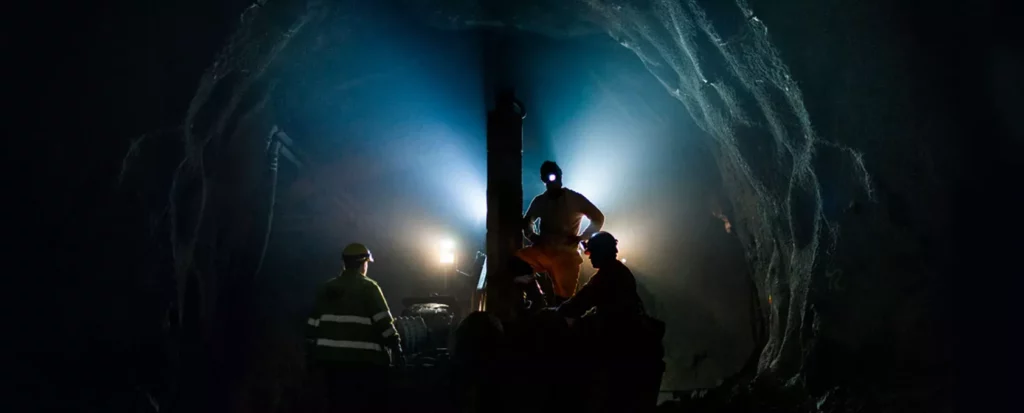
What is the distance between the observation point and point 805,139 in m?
4.95

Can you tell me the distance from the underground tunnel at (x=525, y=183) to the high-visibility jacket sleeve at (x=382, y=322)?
888mm

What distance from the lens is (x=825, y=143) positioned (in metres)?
4.62

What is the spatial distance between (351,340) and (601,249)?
2.14m

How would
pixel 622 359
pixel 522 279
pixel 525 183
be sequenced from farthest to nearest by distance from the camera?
1. pixel 525 183
2. pixel 522 279
3. pixel 622 359

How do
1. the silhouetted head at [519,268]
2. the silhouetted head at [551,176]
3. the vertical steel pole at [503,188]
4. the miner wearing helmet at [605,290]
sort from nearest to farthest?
the miner wearing helmet at [605,290] < the silhouetted head at [519,268] < the silhouetted head at [551,176] < the vertical steel pole at [503,188]

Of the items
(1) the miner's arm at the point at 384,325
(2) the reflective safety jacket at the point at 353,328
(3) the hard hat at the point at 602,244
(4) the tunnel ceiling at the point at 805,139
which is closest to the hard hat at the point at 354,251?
(2) the reflective safety jacket at the point at 353,328

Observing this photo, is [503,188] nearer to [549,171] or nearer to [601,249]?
[549,171]

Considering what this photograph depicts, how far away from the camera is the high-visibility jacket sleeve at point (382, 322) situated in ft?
16.8

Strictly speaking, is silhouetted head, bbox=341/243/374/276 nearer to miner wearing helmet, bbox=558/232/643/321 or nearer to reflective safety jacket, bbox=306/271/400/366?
reflective safety jacket, bbox=306/271/400/366

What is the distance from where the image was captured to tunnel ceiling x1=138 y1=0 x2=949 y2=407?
155 inches

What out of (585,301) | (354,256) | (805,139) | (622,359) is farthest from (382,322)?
(805,139)

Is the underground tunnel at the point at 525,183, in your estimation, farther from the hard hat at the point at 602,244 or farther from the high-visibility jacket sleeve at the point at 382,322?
the hard hat at the point at 602,244

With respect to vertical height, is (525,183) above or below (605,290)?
above

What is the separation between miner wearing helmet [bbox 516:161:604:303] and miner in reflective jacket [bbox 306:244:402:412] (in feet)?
5.70
